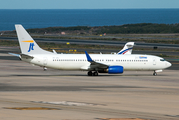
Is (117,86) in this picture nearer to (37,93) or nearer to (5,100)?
(37,93)

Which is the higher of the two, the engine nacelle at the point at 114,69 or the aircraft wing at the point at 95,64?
the aircraft wing at the point at 95,64

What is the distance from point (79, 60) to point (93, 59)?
7.51 ft

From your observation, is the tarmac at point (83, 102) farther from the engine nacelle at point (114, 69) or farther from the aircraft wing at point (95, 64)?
the engine nacelle at point (114, 69)

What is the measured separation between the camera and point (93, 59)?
181ft

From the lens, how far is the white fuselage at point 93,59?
5312 cm

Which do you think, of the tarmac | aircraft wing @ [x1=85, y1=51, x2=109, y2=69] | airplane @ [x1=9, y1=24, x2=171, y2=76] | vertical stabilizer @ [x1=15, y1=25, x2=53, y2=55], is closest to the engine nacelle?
airplane @ [x1=9, y1=24, x2=171, y2=76]

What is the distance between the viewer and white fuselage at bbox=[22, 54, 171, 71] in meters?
53.1

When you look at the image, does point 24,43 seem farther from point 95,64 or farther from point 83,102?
point 83,102

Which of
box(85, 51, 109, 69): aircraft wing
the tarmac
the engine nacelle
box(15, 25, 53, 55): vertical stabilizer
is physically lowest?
the tarmac

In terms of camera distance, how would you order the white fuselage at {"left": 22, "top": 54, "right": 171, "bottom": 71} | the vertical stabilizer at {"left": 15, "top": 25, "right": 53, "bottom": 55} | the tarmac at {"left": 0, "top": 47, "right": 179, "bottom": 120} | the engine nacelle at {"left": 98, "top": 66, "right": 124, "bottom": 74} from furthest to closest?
the engine nacelle at {"left": 98, "top": 66, "right": 124, "bottom": 74} → the vertical stabilizer at {"left": 15, "top": 25, "right": 53, "bottom": 55} → the white fuselage at {"left": 22, "top": 54, "right": 171, "bottom": 71} → the tarmac at {"left": 0, "top": 47, "right": 179, "bottom": 120}

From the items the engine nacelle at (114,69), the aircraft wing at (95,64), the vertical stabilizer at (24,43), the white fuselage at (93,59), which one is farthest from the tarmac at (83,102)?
the engine nacelle at (114,69)

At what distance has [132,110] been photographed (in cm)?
2545

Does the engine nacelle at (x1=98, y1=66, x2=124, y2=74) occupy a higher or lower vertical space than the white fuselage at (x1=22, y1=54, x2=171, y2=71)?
lower

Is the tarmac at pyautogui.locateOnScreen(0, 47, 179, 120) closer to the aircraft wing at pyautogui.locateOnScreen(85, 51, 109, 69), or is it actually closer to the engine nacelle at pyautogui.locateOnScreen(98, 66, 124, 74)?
the aircraft wing at pyautogui.locateOnScreen(85, 51, 109, 69)
